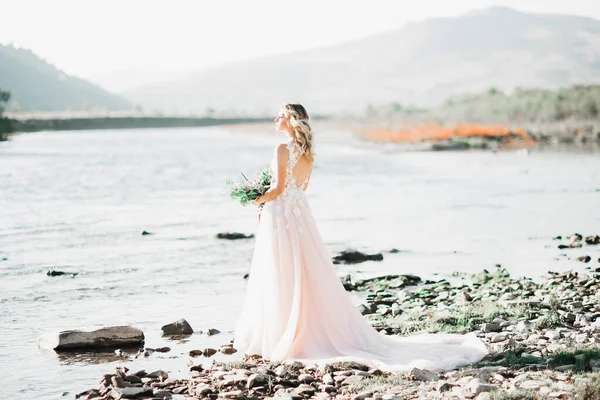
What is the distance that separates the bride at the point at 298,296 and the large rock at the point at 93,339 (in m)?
2.17

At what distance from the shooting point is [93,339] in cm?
1085

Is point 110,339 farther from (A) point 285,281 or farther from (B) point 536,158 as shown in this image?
(B) point 536,158

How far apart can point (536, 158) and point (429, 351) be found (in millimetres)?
47299

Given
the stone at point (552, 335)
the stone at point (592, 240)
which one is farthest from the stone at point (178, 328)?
the stone at point (592, 240)

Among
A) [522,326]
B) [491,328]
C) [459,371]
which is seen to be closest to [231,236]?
[491,328]

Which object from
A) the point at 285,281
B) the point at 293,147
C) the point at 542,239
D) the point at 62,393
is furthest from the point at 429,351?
the point at 542,239

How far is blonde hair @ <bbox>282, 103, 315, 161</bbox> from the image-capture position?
8.96m

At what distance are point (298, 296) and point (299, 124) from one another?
1.74 meters

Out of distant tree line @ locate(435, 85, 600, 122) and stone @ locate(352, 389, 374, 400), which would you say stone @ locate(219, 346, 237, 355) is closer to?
stone @ locate(352, 389, 374, 400)

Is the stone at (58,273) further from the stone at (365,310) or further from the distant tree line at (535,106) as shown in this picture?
the distant tree line at (535,106)

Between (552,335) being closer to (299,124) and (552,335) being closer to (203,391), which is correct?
(299,124)

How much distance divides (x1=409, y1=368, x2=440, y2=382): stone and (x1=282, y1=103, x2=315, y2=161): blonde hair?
245 cm

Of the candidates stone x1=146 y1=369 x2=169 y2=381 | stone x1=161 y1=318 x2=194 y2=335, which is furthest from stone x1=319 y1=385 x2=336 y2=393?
stone x1=161 y1=318 x2=194 y2=335

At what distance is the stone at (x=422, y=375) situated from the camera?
8289 mm
